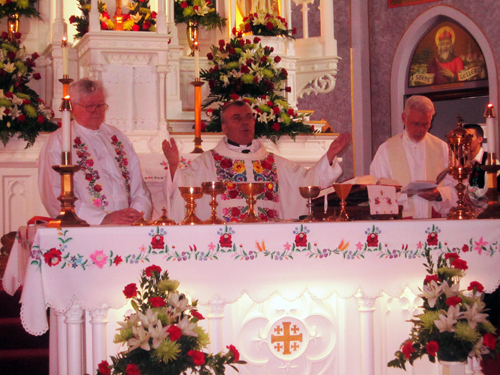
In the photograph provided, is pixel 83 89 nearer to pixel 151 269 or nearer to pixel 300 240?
pixel 151 269

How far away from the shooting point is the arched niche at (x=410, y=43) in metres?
10.0

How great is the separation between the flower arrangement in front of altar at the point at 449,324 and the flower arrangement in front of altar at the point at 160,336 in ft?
3.05

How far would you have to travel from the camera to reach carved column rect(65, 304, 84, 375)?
3.21m

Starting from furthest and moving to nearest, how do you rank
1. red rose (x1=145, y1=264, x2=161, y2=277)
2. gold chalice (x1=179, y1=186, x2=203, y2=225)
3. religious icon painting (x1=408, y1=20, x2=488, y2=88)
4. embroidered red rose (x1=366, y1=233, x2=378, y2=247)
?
1. religious icon painting (x1=408, y1=20, x2=488, y2=88)
2. gold chalice (x1=179, y1=186, x2=203, y2=225)
3. embroidered red rose (x1=366, y1=233, x2=378, y2=247)
4. red rose (x1=145, y1=264, x2=161, y2=277)

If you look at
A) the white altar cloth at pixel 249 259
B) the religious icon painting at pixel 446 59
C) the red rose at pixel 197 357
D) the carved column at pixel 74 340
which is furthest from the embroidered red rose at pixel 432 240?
the religious icon painting at pixel 446 59

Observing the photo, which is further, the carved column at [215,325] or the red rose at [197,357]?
the carved column at [215,325]

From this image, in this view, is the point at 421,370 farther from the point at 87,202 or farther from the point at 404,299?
the point at 87,202

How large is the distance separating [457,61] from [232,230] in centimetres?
803

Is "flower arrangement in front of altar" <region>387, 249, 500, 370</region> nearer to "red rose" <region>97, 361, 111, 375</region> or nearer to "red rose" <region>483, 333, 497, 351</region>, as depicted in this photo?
"red rose" <region>483, 333, 497, 351</region>

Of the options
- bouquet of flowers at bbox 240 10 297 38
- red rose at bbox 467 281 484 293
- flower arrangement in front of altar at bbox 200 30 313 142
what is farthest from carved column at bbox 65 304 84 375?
bouquet of flowers at bbox 240 10 297 38

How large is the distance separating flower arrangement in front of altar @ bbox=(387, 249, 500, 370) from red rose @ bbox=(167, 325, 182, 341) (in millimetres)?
1057

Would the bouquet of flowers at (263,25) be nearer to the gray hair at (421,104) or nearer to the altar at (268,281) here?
the gray hair at (421,104)

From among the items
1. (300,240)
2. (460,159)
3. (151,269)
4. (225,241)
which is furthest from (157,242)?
(460,159)

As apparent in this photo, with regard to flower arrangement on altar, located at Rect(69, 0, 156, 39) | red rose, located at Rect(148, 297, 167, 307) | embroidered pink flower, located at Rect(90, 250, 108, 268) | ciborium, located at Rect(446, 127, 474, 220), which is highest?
flower arrangement on altar, located at Rect(69, 0, 156, 39)
